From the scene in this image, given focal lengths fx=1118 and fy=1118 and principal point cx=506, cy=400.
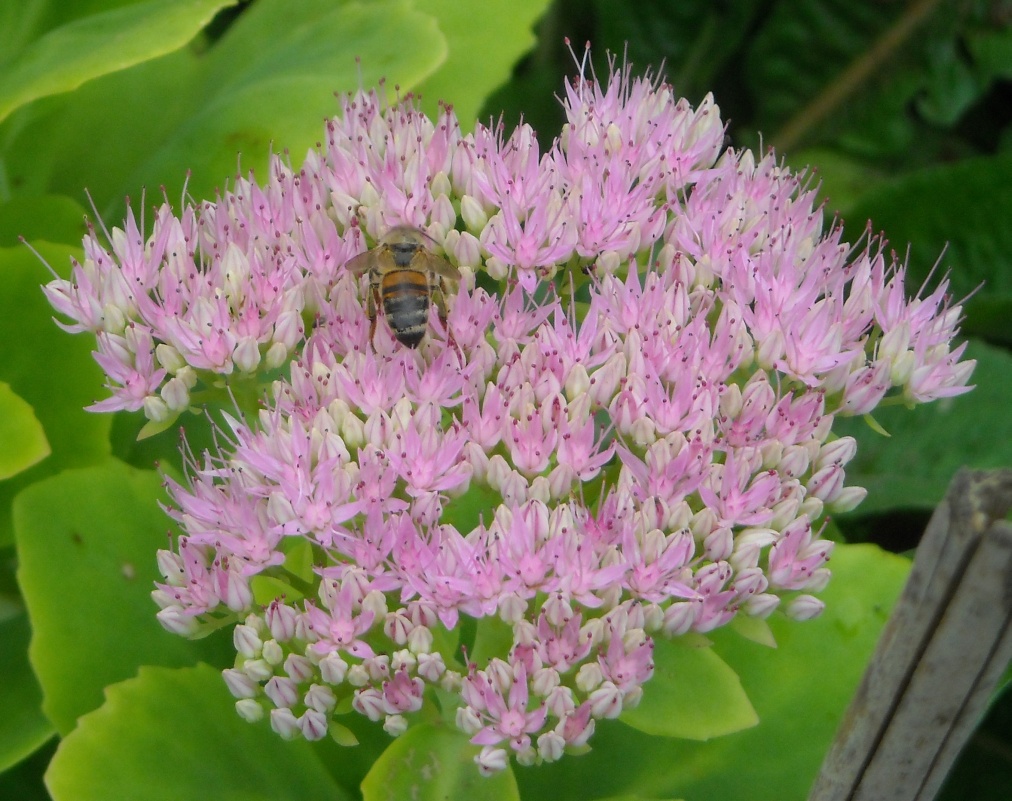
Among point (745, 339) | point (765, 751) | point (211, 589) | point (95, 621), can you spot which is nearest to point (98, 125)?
point (95, 621)

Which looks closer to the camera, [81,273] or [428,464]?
[428,464]

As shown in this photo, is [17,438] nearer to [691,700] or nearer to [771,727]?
[691,700]

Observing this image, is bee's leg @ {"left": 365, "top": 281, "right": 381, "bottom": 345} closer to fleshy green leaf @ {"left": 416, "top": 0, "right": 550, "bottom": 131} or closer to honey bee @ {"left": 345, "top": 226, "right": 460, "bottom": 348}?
honey bee @ {"left": 345, "top": 226, "right": 460, "bottom": 348}

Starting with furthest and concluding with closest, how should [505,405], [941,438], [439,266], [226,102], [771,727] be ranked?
[941,438]
[226,102]
[771,727]
[439,266]
[505,405]

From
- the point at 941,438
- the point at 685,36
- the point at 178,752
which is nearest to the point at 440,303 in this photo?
the point at 178,752

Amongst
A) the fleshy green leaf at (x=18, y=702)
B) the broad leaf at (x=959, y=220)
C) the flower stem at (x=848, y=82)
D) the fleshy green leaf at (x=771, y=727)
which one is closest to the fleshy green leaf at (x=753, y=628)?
the fleshy green leaf at (x=771, y=727)

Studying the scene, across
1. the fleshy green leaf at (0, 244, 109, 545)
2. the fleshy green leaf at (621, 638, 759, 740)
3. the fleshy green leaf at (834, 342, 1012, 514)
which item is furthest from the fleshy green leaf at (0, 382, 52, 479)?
the fleshy green leaf at (834, 342, 1012, 514)

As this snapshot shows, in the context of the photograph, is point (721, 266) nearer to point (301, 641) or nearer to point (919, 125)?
point (301, 641)
